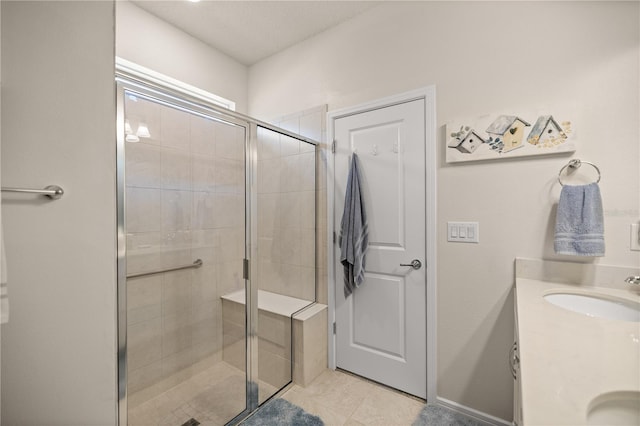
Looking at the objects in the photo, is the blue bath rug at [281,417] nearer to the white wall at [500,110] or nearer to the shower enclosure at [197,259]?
the shower enclosure at [197,259]

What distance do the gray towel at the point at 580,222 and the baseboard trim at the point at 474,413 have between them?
103 cm

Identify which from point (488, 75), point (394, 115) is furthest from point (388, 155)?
point (488, 75)

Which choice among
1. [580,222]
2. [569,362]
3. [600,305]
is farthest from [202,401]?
[580,222]

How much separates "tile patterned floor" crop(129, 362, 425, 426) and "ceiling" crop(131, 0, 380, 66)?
2.42 m

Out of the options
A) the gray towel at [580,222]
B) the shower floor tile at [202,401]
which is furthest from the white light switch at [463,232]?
the shower floor tile at [202,401]

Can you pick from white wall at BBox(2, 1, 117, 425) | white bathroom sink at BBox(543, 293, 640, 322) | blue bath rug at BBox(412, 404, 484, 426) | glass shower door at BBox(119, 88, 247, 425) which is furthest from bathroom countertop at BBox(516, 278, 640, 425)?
glass shower door at BBox(119, 88, 247, 425)

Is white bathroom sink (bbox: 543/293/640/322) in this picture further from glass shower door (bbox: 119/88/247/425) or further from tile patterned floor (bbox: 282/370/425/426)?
glass shower door (bbox: 119/88/247/425)

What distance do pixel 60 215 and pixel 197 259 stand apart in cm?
77

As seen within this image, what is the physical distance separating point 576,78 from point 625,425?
5.00 feet

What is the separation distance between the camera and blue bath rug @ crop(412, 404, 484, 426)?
5.30 ft

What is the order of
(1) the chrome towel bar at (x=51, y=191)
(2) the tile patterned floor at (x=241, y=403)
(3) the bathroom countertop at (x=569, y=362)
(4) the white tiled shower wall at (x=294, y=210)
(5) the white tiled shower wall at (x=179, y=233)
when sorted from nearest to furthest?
(3) the bathroom countertop at (x=569, y=362)
(1) the chrome towel bar at (x=51, y=191)
(5) the white tiled shower wall at (x=179, y=233)
(2) the tile patterned floor at (x=241, y=403)
(4) the white tiled shower wall at (x=294, y=210)

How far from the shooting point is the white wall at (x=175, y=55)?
1.93m

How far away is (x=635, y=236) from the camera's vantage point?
1.28 metres

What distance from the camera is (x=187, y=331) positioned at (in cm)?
166
